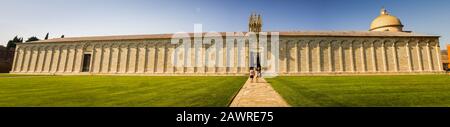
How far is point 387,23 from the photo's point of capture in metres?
45.9

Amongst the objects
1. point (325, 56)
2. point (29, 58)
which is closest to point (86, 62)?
point (29, 58)

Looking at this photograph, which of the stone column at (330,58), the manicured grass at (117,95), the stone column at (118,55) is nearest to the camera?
the manicured grass at (117,95)

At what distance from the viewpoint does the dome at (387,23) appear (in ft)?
149

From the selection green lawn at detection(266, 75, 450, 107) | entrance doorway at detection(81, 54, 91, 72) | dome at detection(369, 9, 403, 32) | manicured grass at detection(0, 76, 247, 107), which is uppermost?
dome at detection(369, 9, 403, 32)

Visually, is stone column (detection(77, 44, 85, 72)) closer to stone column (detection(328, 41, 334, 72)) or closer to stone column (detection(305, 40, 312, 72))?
stone column (detection(305, 40, 312, 72))

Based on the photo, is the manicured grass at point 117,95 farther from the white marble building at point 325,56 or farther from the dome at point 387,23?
the dome at point 387,23

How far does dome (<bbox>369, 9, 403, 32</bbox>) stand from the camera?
149ft

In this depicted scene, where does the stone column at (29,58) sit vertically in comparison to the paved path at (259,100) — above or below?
above

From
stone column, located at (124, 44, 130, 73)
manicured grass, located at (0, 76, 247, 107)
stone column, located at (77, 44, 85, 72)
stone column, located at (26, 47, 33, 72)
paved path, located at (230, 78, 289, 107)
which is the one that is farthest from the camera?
stone column, located at (26, 47, 33, 72)

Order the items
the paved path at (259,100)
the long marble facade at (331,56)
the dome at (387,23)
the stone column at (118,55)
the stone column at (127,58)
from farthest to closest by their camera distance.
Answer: the dome at (387,23) < the stone column at (118,55) < the stone column at (127,58) < the long marble facade at (331,56) < the paved path at (259,100)

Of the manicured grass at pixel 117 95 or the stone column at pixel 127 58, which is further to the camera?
the stone column at pixel 127 58

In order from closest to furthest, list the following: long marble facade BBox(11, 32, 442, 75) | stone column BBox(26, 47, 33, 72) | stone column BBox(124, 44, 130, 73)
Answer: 1. long marble facade BBox(11, 32, 442, 75)
2. stone column BBox(124, 44, 130, 73)
3. stone column BBox(26, 47, 33, 72)

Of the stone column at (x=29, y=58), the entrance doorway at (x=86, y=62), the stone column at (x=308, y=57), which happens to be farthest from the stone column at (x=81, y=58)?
the stone column at (x=308, y=57)

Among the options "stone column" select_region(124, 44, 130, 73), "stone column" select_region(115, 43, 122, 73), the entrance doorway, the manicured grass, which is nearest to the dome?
the manicured grass
